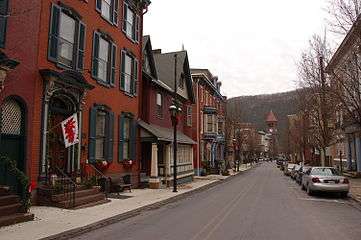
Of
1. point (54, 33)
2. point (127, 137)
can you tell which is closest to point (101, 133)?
point (127, 137)

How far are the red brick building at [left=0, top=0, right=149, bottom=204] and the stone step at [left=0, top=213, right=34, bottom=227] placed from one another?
2.86 metres

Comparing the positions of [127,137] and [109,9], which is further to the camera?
[127,137]

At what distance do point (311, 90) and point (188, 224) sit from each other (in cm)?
2377

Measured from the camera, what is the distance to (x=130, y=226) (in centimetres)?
1221

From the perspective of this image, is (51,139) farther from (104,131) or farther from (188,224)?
(188,224)

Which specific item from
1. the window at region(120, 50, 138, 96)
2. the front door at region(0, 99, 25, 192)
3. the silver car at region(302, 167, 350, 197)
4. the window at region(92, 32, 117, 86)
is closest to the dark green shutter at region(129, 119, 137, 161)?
the window at region(120, 50, 138, 96)

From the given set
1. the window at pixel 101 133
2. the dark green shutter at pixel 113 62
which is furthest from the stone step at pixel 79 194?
the dark green shutter at pixel 113 62

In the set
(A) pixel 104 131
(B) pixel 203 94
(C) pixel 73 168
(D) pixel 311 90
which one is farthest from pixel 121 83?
(B) pixel 203 94

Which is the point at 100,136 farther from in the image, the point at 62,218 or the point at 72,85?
the point at 62,218

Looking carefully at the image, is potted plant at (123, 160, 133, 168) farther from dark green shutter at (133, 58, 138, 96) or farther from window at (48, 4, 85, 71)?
window at (48, 4, 85, 71)

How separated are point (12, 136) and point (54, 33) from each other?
4581mm

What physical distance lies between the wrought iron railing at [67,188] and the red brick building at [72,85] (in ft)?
1.64

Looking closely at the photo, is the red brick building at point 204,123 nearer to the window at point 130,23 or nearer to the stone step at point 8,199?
the window at point 130,23

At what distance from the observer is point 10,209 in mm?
11938
